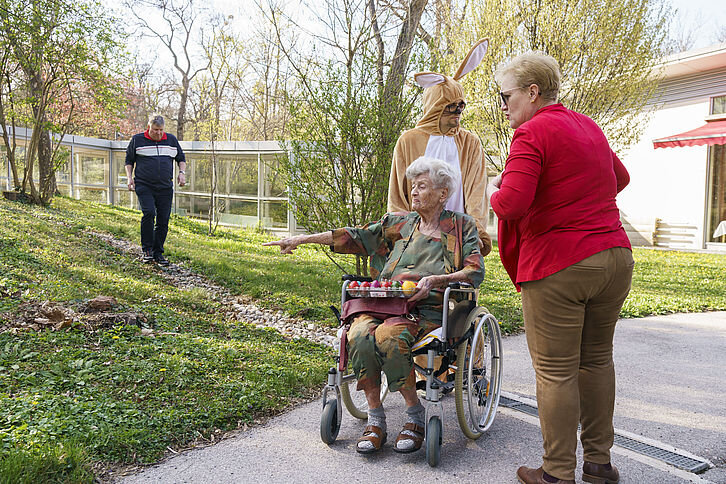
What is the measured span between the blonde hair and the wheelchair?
3.38 feet

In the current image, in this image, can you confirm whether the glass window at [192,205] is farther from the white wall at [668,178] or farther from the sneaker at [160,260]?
the white wall at [668,178]

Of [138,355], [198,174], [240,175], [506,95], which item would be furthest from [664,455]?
[198,174]

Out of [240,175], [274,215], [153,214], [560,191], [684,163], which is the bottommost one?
[274,215]

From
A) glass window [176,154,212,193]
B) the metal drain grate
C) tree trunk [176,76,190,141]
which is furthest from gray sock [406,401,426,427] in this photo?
tree trunk [176,76,190,141]

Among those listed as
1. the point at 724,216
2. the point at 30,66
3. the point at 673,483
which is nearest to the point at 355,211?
the point at 673,483

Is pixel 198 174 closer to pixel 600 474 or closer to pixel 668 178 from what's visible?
pixel 668 178

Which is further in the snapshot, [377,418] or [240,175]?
[240,175]

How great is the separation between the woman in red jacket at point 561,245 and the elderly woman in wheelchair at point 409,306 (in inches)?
21.7

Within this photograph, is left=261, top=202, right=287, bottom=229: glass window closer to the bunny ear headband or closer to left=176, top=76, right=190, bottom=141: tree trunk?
the bunny ear headband

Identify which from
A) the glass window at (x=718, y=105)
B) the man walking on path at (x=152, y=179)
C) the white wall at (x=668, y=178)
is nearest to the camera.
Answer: the man walking on path at (x=152, y=179)

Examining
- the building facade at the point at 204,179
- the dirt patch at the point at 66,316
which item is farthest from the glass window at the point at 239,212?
the dirt patch at the point at 66,316

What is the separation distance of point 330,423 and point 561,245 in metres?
1.47

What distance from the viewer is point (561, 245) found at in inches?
97.3

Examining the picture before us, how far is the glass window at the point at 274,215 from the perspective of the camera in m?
16.2
